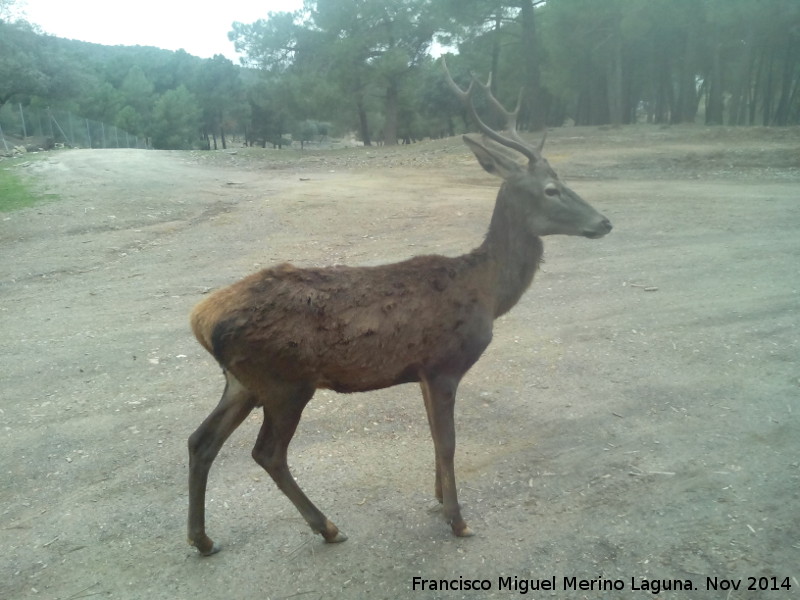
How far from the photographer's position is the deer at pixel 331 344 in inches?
152

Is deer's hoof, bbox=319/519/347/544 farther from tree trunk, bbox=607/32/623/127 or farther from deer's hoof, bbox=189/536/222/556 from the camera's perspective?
tree trunk, bbox=607/32/623/127

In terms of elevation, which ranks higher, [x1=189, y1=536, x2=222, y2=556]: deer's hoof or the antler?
the antler

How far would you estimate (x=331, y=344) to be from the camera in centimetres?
392

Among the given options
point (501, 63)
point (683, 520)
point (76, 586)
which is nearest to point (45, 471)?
point (76, 586)

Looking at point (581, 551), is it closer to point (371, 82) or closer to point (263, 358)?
point (263, 358)

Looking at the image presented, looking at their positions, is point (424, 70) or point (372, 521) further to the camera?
point (424, 70)

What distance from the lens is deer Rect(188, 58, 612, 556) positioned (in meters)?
3.85

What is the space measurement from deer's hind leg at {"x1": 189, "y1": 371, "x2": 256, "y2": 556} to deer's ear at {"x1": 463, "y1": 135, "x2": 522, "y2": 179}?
2453 mm

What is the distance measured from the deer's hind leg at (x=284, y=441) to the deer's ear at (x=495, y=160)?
2270 millimetres

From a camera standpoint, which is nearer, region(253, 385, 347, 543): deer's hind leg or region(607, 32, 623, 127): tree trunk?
region(253, 385, 347, 543): deer's hind leg

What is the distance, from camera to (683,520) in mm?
4281

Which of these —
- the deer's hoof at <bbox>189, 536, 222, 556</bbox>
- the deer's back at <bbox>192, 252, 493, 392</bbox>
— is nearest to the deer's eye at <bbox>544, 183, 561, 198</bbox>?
the deer's back at <bbox>192, 252, 493, 392</bbox>

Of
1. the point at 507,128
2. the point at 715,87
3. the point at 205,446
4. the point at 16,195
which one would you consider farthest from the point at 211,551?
the point at 715,87

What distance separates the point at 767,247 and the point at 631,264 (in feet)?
7.72
